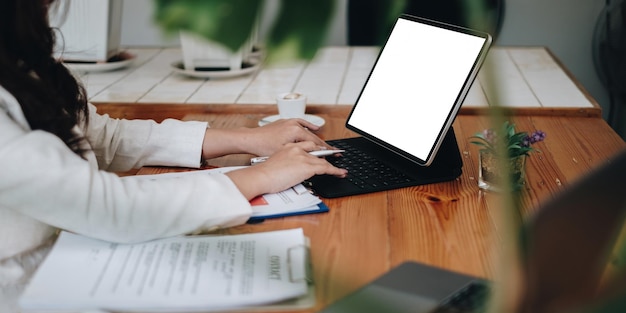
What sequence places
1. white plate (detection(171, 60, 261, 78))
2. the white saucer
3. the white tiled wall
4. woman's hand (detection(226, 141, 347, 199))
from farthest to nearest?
white plate (detection(171, 60, 261, 78)), the white tiled wall, the white saucer, woman's hand (detection(226, 141, 347, 199))

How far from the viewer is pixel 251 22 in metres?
0.26

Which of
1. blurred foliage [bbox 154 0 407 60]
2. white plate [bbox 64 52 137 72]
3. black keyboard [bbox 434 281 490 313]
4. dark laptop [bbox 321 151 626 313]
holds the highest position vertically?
blurred foliage [bbox 154 0 407 60]

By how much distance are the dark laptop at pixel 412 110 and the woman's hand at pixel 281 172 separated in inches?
1.4

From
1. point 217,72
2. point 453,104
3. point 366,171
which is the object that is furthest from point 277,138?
point 217,72

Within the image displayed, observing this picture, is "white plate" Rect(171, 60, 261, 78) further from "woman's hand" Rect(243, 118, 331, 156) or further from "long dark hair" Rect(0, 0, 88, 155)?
"long dark hair" Rect(0, 0, 88, 155)

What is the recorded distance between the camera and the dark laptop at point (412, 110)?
113 centimetres

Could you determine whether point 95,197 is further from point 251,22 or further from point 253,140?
point 251,22

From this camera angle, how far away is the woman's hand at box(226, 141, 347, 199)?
106cm

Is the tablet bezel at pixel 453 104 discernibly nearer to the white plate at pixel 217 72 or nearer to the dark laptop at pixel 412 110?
the dark laptop at pixel 412 110

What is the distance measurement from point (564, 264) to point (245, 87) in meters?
1.69

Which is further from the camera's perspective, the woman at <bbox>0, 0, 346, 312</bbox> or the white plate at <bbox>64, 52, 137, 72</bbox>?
the white plate at <bbox>64, 52, 137, 72</bbox>

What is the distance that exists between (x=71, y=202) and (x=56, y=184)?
0.10 ft

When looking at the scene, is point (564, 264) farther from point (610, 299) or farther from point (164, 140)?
point (164, 140)

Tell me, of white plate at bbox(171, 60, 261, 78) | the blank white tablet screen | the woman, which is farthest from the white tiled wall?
the woman
